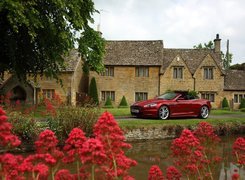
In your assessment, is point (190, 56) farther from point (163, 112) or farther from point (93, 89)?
point (163, 112)

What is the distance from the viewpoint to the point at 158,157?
1300 centimetres

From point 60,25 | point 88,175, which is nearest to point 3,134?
point 88,175

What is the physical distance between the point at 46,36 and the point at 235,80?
99.2 feet

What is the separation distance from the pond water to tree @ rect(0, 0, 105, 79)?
8.23m

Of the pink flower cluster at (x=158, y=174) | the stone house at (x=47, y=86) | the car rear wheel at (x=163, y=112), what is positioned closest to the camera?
the pink flower cluster at (x=158, y=174)

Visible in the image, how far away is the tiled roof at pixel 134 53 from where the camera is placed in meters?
41.2

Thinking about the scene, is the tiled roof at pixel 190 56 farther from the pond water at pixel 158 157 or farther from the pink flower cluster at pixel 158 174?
the pink flower cluster at pixel 158 174

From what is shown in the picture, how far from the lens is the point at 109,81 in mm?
41844

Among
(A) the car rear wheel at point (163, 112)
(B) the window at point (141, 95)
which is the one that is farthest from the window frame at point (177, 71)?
(A) the car rear wheel at point (163, 112)

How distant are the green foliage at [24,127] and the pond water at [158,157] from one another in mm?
3908

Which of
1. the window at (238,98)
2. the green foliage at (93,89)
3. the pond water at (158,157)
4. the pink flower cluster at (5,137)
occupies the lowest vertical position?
the pond water at (158,157)

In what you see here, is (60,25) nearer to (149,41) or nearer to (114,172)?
(114,172)

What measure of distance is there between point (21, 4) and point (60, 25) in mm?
3537

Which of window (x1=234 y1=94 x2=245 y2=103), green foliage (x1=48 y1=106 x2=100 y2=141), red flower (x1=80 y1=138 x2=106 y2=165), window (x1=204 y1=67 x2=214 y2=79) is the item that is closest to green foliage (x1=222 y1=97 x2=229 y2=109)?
window (x1=234 y1=94 x2=245 y2=103)
